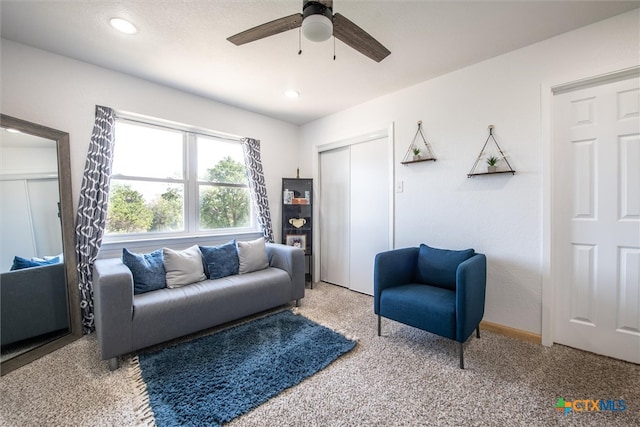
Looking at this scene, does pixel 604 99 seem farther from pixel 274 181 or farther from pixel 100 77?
pixel 100 77

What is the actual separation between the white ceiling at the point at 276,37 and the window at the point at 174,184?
634 mm

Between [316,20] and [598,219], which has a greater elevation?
[316,20]

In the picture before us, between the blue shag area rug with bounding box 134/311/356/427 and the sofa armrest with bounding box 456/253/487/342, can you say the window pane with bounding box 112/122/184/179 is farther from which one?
the sofa armrest with bounding box 456/253/487/342

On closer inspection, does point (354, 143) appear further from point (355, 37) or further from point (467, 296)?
point (467, 296)

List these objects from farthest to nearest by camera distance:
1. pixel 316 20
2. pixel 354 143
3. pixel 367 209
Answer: pixel 354 143 → pixel 367 209 → pixel 316 20

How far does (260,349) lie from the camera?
2.04 meters

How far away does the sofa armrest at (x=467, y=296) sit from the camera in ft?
5.80

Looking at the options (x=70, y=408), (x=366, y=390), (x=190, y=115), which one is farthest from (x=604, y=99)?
(x=70, y=408)

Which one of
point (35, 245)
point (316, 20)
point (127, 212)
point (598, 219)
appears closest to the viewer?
point (316, 20)

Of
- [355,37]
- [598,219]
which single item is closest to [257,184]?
[355,37]

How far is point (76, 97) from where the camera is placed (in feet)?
7.64

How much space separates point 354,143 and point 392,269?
1.83m

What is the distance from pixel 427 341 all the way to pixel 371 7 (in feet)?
8.33

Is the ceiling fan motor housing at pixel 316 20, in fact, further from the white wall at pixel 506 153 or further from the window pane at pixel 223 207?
the window pane at pixel 223 207
